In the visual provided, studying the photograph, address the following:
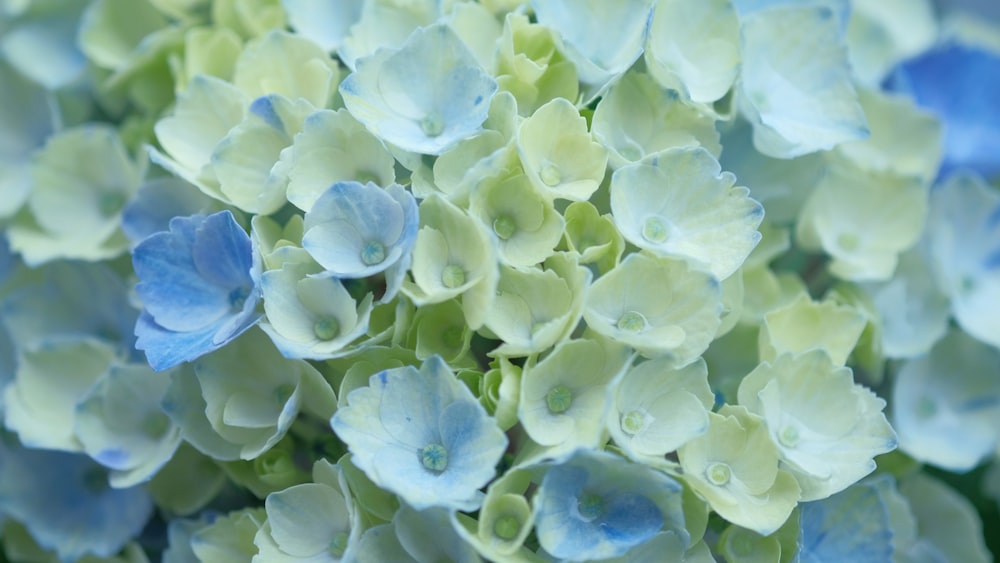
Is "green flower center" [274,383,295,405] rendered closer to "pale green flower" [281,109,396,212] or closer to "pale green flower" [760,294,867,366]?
"pale green flower" [281,109,396,212]

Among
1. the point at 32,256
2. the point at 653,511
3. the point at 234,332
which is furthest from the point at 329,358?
the point at 32,256

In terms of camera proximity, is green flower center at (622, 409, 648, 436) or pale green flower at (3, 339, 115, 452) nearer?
green flower center at (622, 409, 648, 436)

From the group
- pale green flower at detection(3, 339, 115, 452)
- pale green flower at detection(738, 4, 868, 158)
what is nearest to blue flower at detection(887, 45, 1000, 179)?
pale green flower at detection(738, 4, 868, 158)

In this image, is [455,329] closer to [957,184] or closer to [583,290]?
[583,290]

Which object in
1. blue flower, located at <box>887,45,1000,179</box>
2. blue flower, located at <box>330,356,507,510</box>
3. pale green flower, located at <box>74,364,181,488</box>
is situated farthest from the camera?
blue flower, located at <box>887,45,1000,179</box>

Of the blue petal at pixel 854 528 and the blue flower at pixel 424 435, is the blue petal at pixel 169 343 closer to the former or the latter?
the blue flower at pixel 424 435
